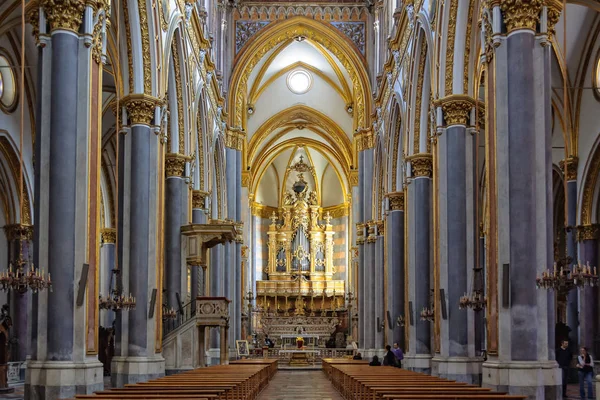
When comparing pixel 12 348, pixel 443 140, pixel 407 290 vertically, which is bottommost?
pixel 12 348

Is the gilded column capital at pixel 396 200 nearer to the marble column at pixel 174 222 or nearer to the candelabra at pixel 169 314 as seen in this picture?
the marble column at pixel 174 222

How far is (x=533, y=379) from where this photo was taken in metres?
13.2

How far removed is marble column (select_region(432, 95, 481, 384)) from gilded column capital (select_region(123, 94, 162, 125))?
22.1ft

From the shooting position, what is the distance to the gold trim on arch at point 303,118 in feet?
153

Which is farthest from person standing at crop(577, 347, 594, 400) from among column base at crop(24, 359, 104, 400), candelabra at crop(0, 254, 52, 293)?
candelabra at crop(0, 254, 52, 293)

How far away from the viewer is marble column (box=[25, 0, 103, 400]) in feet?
42.4

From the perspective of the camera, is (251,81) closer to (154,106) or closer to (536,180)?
(154,106)

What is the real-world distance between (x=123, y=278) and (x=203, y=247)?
5.65 m

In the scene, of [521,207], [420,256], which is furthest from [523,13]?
[420,256]

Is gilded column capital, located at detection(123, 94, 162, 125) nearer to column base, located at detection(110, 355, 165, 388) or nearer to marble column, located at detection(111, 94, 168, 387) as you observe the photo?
marble column, located at detection(111, 94, 168, 387)

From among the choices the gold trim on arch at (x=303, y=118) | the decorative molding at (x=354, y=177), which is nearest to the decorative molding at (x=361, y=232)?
the decorative molding at (x=354, y=177)

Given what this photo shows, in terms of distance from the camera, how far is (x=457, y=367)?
19016 mm

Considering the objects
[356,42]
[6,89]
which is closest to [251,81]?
[356,42]

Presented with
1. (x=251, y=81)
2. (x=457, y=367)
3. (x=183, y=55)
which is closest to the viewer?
(x=457, y=367)
